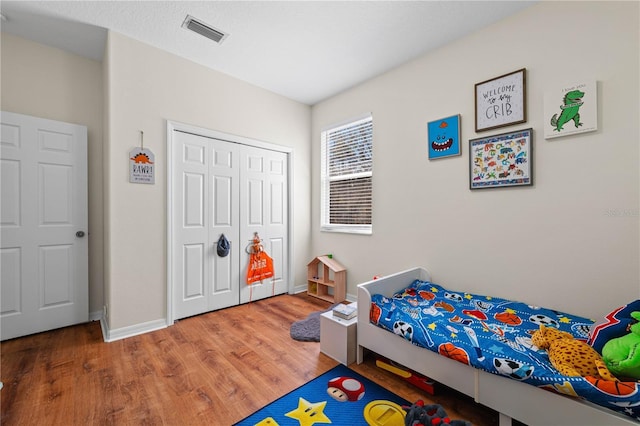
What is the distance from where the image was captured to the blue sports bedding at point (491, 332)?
1.10 meters

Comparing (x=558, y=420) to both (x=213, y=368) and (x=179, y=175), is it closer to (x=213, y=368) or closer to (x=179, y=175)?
(x=213, y=368)

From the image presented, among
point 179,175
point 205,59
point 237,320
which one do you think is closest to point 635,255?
point 237,320

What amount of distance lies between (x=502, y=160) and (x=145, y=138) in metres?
3.25

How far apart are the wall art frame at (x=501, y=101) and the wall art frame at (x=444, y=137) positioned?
0.62 ft

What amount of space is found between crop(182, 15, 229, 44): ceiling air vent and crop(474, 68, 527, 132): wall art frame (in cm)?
237

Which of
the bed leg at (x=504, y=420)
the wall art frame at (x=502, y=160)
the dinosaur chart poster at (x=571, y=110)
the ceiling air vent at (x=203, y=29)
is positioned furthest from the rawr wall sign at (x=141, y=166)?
the dinosaur chart poster at (x=571, y=110)

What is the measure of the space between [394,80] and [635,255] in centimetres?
246

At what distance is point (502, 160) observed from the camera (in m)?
2.20

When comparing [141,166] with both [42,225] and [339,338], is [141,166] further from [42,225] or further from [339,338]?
[339,338]

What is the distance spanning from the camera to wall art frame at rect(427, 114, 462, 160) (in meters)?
2.45

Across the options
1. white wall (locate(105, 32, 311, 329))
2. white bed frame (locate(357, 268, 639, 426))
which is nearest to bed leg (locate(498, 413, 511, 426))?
white bed frame (locate(357, 268, 639, 426))

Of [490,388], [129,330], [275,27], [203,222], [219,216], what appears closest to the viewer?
[490,388]

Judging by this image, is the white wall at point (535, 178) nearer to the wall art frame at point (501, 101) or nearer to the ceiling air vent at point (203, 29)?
the wall art frame at point (501, 101)

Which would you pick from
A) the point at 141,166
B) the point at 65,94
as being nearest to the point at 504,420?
the point at 141,166
